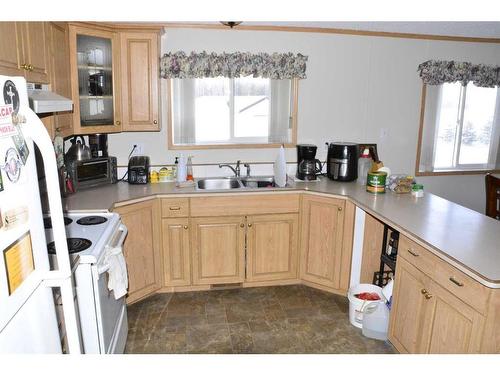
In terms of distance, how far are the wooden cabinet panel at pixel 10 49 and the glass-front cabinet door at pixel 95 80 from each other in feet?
3.05

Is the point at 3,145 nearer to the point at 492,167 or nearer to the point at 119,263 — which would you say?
the point at 119,263

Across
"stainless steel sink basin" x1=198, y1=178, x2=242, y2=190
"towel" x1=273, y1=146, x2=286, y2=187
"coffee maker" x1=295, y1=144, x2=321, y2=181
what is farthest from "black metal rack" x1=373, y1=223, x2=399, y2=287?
"stainless steel sink basin" x1=198, y1=178, x2=242, y2=190

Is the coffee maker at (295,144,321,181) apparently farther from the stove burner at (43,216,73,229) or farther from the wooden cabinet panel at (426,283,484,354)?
the stove burner at (43,216,73,229)

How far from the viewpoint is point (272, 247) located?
3.29m

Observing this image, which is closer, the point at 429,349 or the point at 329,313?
the point at 429,349

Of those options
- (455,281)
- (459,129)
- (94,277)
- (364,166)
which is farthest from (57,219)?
(459,129)

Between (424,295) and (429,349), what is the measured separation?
0.91ft

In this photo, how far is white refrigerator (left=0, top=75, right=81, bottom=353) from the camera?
0.89m

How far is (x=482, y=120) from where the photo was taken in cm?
428

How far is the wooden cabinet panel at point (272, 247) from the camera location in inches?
127

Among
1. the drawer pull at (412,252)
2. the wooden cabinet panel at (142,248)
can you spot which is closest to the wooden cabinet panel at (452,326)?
the drawer pull at (412,252)
